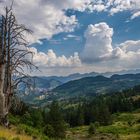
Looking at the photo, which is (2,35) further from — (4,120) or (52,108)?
(52,108)

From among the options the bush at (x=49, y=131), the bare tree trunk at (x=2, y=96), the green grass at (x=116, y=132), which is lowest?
the green grass at (x=116, y=132)

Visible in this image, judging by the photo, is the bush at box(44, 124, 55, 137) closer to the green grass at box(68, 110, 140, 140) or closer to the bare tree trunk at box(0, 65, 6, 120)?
the green grass at box(68, 110, 140, 140)

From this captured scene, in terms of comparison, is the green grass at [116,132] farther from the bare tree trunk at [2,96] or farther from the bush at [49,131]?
the bare tree trunk at [2,96]

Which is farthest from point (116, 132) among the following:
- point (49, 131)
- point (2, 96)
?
point (2, 96)

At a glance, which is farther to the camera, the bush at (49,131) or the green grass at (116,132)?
the green grass at (116,132)

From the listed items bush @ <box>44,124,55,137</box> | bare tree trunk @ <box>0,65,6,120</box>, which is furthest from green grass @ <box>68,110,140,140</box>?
bare tree trunk @ <box>0,65,6,120</box>

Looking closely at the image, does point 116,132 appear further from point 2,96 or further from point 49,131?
point 2,96

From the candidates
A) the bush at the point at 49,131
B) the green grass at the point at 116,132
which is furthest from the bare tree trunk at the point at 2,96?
the green grass at the point at 116,132

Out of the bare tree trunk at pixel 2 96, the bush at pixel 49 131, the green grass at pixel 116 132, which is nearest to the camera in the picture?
the bare tree trunk at pixel 2 96

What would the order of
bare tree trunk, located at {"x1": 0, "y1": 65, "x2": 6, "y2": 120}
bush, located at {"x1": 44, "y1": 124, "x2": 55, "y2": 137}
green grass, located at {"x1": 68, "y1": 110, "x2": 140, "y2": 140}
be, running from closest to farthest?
1. bare tree trunk, located at {"x1": 0, "y1": 65, "x2": 6, "y2": 120}
2. bush, located at {"x1": 44, "y1": 124, "x2": 55, "y2": 137}
3. green grass, located at {"x1": 68, "y1": 110, "x2": 140, "y2": 140}

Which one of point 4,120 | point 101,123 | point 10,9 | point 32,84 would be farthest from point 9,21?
point 101,123

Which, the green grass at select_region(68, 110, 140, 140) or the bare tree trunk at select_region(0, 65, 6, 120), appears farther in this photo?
the green grass at select_region(68, 110, 140, 140)

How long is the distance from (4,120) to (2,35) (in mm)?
5565

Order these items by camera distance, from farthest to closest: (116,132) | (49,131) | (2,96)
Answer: (116,132) < (49,131) < (2,96)
